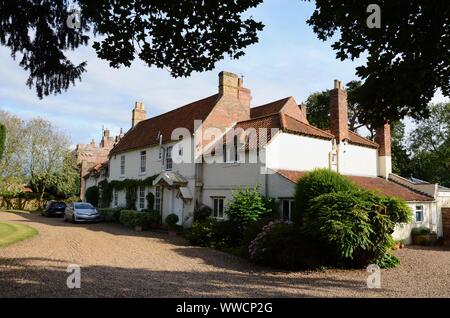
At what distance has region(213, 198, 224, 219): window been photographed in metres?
22.1

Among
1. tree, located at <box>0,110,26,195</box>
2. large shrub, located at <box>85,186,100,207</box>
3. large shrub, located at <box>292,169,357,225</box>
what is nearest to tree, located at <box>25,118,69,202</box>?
tree, located at <box>0,110,26,195</box>

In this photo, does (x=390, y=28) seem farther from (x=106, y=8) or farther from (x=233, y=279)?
(x=233, y=279)

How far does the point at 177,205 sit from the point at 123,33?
1818cm

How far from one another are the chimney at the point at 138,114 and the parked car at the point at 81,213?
34.2 feet

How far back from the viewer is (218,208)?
72.9ft

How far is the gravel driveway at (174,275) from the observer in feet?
30.5

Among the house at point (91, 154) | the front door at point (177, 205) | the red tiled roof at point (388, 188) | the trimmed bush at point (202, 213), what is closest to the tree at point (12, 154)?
the house at point (91, 154)

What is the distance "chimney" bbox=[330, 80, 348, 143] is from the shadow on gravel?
14144 mm

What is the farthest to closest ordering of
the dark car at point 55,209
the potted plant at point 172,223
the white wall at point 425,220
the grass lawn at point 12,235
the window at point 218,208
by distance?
the dark car at point 55,209 < the potted plant at point 172,223 < the white wall at point 425,220 < the window at point 218,208 < the grass lawn at point 12,235

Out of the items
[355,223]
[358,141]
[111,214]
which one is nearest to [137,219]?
[111,214]

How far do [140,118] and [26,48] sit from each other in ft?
98.8

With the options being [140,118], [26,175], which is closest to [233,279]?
[140,118]

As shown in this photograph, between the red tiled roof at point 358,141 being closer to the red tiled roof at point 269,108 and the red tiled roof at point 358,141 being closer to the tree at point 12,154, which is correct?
the red tiled roof at point 269,108

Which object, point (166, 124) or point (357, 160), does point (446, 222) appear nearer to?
point (357, 160)
